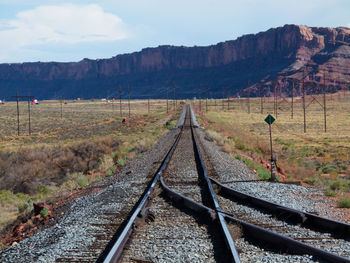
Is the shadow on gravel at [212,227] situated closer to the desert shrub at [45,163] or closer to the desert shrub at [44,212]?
the desert shrub at [44,212]

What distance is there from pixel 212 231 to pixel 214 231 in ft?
0.12

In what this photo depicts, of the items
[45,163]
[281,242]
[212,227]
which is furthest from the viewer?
[45,163]

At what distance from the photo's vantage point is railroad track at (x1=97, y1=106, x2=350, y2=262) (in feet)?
A: 18.2

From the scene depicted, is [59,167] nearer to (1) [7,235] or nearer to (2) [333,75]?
(1) [7,235]

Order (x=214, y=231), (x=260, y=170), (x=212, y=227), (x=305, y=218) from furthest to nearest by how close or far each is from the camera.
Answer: (x=260, y=170), (x=305, y=218), (x=212, y=227), (x=214, y=231)

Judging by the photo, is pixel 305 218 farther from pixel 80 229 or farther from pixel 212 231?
pixel 80 229

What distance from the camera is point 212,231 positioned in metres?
6.70

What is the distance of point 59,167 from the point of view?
921 inches

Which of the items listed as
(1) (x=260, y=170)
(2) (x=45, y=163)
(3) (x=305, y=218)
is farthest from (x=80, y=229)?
(2) (x=45, y=163)

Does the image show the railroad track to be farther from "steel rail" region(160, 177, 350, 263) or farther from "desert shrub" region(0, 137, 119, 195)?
"desert shrub" region(0, 137, 119, 195)

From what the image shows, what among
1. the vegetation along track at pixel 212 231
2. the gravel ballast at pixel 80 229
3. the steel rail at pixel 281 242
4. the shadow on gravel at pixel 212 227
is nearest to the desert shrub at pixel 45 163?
the gravel ballast at pixel 80 229

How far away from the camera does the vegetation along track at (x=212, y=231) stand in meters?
5.54

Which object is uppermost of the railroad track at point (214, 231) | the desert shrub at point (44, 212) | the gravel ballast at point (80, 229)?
the railroad track at point (214, 231)

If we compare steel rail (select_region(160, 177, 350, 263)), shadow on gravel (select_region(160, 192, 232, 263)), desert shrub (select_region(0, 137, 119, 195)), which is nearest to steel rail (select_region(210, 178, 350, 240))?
steel rail (select_region(160, 177, 350, 263))
